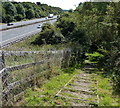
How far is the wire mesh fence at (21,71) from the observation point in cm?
433

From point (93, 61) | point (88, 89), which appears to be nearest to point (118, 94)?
point (88, 89)

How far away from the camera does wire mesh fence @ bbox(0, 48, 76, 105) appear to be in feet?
14.2

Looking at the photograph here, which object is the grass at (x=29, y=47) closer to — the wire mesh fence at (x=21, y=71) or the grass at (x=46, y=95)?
the wire mesh fence at (x=21, y=71)

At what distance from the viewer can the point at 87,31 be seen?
1362cm

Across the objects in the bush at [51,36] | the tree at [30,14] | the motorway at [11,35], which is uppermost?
the tree at [30,14]

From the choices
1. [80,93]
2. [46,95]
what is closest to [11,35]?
[46,95]

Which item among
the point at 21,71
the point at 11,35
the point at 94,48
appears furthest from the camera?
the point at 11,35

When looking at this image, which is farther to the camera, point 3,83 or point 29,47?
point 29,47

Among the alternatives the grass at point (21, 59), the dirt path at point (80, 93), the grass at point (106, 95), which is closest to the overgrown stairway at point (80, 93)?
the dirt path at point (80, 93)

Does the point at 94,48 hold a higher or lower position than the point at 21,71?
lower

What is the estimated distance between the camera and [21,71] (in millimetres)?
5129

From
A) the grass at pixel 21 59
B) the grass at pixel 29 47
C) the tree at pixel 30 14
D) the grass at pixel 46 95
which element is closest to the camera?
the grass at pixel 46 95

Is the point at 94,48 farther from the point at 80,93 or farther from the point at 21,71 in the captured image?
the point at 21,71

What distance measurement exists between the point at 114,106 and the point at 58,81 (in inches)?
107
